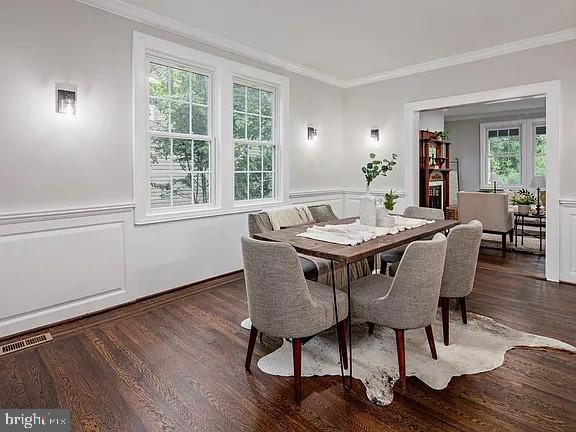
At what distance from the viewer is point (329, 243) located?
2.46 meters

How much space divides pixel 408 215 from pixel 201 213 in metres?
2.17

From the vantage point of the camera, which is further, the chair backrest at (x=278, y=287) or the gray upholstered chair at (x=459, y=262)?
the gray upholstered chair at (x=459, y=262)

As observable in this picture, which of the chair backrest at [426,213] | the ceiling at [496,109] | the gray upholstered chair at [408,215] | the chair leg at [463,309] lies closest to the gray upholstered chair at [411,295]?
the chair leg at [463,309]

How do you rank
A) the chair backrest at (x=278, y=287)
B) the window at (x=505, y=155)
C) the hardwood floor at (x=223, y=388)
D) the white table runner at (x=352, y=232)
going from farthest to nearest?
the window at (x=505, y=155) < the white table runner at (x=352, y=232) < the chair backrest at (x=278, y=287) < the hardwood floor at (x=223, y=388)

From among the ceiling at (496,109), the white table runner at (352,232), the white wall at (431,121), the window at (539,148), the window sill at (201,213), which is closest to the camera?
the white table runner at (352,232)

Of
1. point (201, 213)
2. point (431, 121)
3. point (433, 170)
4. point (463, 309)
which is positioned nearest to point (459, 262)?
point (463, 309)

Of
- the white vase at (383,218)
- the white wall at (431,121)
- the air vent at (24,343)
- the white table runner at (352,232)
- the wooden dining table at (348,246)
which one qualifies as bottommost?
the air vent at (24,343)

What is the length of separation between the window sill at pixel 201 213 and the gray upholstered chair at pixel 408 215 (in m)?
1.71

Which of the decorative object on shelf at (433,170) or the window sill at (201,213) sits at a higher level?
the decorative object on shelf at (433,170)

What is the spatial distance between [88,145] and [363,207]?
7.56ft

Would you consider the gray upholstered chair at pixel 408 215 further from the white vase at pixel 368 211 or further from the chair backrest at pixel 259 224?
the chair backrest at pixel 259 224

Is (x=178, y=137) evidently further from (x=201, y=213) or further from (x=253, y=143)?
(x=253, y=143)

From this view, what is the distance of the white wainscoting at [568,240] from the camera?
4.03 m

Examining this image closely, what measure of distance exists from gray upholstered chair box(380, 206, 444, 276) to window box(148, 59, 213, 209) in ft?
6.60
